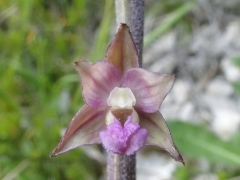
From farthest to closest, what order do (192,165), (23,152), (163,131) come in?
1. (192,165)
2. (23,152)
3. (163,131)

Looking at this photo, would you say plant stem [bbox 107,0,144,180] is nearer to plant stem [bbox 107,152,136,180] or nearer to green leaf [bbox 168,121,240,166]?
plant stem [bbox 107,152,136,180]

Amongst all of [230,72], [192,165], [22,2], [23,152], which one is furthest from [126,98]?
[230,72]

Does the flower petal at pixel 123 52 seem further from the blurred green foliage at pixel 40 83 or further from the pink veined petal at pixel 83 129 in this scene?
the blurred green foliage at pixel 40 83

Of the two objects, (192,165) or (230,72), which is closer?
(192,165)

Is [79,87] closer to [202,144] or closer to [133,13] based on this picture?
[202,144]

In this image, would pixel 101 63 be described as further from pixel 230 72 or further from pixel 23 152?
pixel 230 72

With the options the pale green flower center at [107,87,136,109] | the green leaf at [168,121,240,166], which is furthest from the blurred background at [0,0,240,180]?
the pale green flower center at [107,87,136,109]
